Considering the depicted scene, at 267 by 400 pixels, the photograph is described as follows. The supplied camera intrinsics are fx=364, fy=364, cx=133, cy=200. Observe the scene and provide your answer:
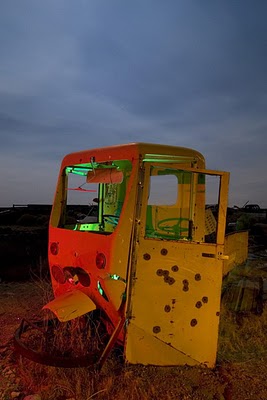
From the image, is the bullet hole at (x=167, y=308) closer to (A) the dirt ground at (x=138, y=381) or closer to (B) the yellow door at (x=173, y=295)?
(B) the yellow door at (x=173, y=295)

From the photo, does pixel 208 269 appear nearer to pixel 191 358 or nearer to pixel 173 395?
pixel 191 358

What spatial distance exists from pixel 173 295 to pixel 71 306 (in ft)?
3.63

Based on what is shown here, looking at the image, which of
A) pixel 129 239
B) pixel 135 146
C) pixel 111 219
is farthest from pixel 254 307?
pixel 135 146

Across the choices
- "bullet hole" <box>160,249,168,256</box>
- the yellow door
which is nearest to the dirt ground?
the yellow door

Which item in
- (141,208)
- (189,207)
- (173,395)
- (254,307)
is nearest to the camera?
(173,395)

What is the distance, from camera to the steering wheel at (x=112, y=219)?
523cm

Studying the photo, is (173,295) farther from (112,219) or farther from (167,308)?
(112,219)

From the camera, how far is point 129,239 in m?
3.71

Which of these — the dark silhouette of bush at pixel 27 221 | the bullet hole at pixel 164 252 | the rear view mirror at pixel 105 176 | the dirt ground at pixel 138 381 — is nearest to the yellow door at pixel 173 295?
the bullet hole at pixel 164 252

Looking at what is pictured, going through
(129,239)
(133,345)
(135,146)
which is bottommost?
(133,345)

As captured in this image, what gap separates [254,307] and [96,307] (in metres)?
3.03

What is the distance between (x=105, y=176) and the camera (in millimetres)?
4633

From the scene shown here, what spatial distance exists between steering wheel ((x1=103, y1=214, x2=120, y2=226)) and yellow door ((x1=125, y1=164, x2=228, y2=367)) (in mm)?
1349

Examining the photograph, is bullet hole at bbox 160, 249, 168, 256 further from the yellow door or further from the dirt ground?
the dirt ground
